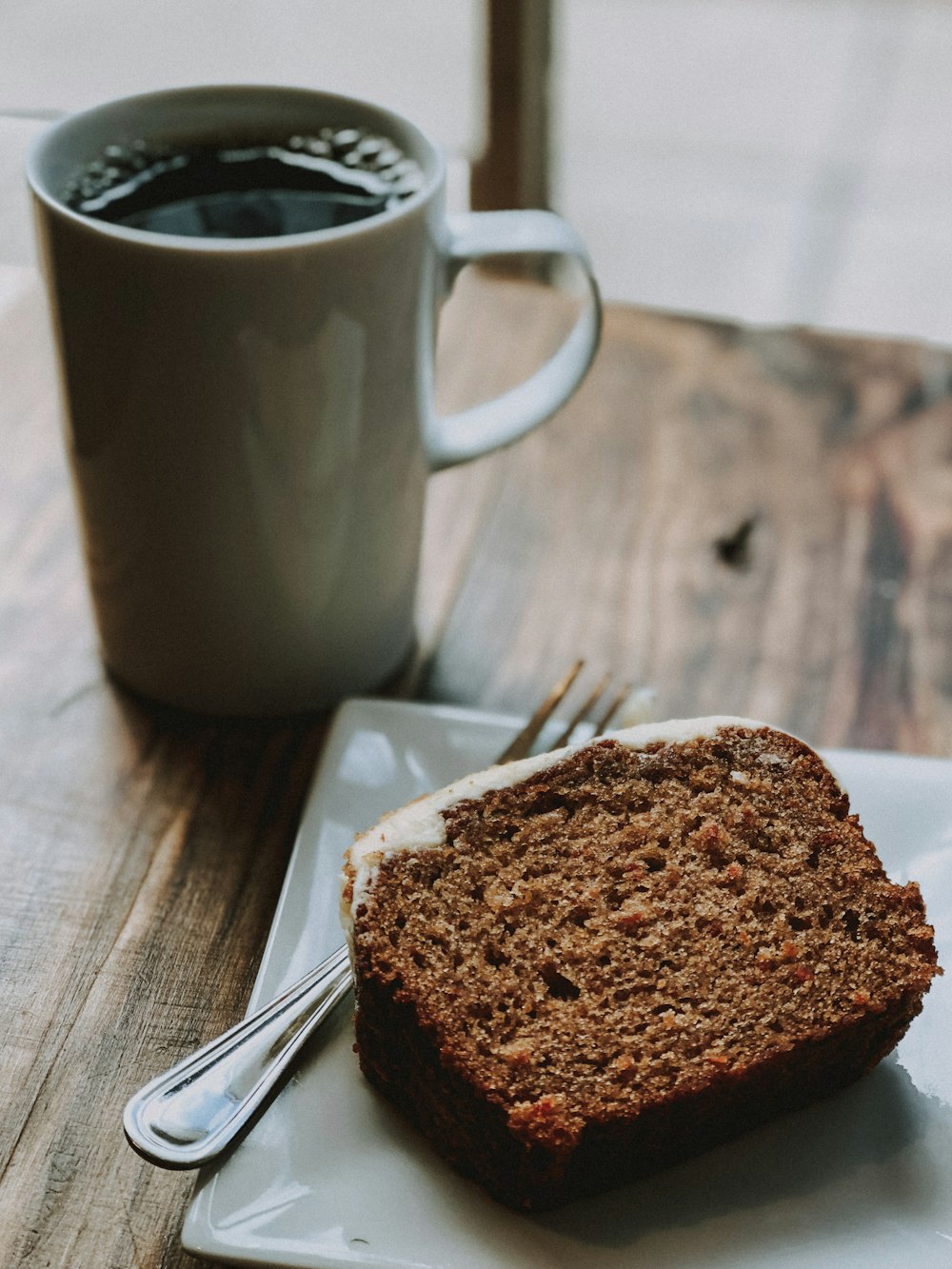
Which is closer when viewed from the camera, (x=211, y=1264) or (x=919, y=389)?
(x=211, y=1264)

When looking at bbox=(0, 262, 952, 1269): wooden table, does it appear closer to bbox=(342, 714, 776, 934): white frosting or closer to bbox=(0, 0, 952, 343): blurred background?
bbox=(342, 714, 776, 934): white frosting

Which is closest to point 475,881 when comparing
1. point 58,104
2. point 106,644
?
point 106,644

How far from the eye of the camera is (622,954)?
2.44ft

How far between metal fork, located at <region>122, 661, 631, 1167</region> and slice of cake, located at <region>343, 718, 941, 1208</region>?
0.14 feet

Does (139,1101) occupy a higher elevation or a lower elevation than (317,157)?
lower

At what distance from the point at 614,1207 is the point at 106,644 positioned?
22.3 inches

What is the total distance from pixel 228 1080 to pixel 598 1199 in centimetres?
21

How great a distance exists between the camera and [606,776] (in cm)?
83

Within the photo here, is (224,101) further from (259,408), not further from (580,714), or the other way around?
(580,714)

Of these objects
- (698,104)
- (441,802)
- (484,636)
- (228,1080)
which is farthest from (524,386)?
(698,104)

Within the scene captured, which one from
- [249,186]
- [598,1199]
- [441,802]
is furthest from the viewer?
[249,186]

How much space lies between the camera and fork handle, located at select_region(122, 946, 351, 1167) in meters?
0.68

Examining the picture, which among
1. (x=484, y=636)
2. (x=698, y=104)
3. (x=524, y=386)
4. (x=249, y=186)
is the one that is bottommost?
(x=698, y=104)

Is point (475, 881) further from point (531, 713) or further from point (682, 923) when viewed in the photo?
point (531, 713)
